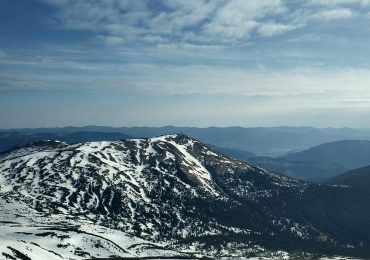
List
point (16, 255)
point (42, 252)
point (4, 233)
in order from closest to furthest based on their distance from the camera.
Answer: point (16, 255) < point (42, 252) < point (4, 233)

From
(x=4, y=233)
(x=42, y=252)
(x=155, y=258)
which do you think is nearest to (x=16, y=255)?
(x=42, y=252)

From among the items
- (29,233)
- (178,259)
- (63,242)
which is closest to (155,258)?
(178,259)

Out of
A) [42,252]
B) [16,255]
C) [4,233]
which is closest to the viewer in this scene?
[16,255]

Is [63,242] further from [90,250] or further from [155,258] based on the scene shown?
[155,258]

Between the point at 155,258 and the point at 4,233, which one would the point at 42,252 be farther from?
the point at 155,258

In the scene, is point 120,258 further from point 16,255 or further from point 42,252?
point 16,255

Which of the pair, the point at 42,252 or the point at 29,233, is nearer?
the point at 42,252

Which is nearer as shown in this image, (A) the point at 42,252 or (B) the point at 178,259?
(A) the point at 42,252

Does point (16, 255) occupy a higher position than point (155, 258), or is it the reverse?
point (16, 255)
